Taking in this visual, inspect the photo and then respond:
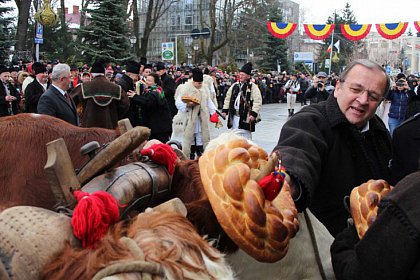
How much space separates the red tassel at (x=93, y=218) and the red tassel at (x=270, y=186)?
1.76ft

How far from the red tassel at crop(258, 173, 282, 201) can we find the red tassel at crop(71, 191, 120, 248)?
54 centimetres

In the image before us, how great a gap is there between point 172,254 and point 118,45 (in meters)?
24.3

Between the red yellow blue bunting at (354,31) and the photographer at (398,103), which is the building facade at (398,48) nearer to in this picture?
the red yellow blue bunting at (354,31)

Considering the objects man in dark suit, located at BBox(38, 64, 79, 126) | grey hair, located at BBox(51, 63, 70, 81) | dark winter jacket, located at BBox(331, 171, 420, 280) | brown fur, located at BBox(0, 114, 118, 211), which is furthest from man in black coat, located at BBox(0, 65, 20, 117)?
dark winter jacket, located at BBox(331, 171, 420, 280)

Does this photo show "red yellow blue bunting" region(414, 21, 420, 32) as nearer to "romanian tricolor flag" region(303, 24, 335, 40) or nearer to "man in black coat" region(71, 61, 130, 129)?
"romanian tricolor flag" region(303, 24, 335, 40)

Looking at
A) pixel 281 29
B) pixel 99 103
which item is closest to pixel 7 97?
pixel 99 103

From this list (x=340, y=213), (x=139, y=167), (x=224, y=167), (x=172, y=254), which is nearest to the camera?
(x=172, y=254)

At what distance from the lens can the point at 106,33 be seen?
78.0 feet

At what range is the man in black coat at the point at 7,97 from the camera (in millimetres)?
10070

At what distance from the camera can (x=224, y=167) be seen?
5.36 feet

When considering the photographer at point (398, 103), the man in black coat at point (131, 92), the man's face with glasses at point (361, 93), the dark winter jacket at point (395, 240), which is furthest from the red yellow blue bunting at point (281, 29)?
the dark winter jacket at point (395, 240)

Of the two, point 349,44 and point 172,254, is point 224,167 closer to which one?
point 172,254

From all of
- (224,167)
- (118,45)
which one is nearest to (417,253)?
(224,167)

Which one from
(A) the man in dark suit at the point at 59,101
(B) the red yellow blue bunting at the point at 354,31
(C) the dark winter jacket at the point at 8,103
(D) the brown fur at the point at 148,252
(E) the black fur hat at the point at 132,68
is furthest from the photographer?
(B) the red yellow blue bunting at the point at 354,31
